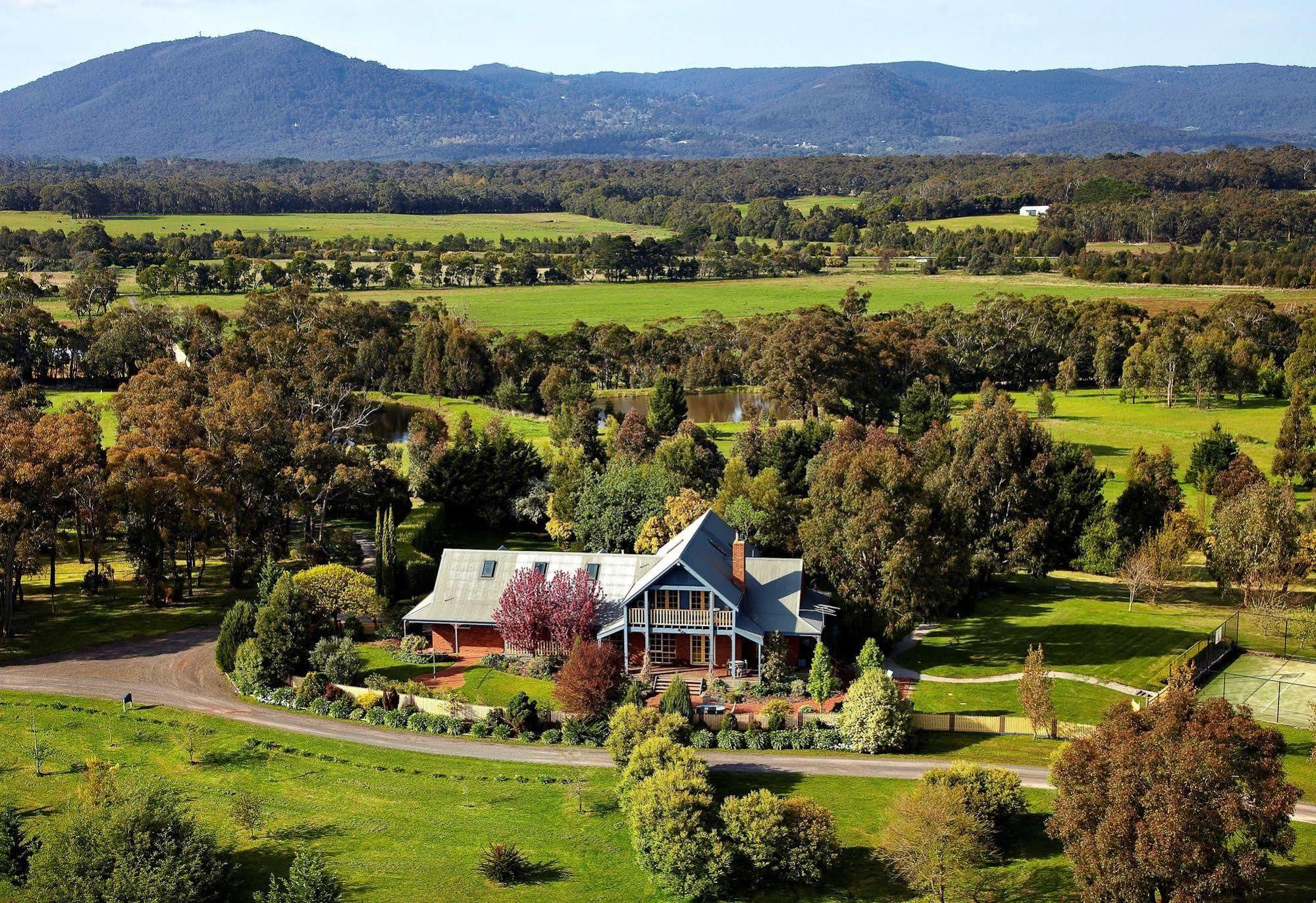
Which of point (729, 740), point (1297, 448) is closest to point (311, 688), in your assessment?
point (729, 740)

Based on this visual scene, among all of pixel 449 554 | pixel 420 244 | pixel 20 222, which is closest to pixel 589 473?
pixel 449 554

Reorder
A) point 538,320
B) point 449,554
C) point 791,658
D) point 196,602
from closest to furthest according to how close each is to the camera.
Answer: point 791,658 < point 449,554 < point 196,602 < point 538,320

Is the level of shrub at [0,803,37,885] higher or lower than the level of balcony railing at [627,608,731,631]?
lower

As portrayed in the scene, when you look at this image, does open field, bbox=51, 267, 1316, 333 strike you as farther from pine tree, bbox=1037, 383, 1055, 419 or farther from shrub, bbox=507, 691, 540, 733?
shrub, bbox=507, 691, 540, 733

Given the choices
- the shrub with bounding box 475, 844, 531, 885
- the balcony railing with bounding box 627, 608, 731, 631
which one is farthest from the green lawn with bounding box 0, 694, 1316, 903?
the balcony railing with bounding box 627, 608, 731, 631

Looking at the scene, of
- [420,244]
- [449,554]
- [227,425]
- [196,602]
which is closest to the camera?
[449,554]

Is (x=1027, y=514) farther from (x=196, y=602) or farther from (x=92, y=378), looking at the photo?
(x=92, y=378)

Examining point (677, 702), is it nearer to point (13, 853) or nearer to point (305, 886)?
point (305, 886)
